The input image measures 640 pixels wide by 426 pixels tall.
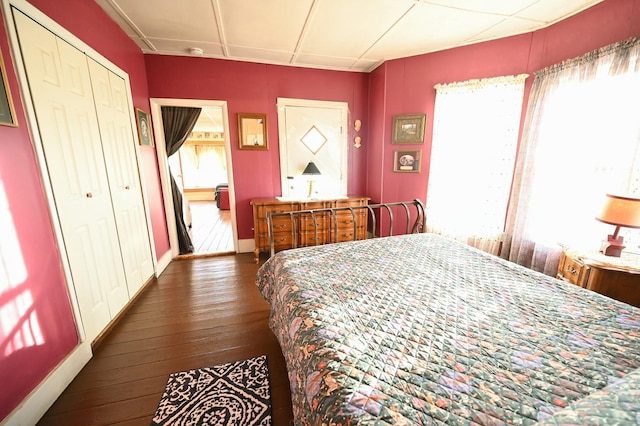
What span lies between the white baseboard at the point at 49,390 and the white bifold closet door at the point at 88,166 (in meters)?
0.15

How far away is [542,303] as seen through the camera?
1158 millimetres

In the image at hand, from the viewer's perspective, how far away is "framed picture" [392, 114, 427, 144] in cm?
326

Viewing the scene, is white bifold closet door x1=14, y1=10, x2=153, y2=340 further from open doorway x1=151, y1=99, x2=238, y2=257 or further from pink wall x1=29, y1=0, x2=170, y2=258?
open doorway x1=151, y1=99, x2=238, y2=257

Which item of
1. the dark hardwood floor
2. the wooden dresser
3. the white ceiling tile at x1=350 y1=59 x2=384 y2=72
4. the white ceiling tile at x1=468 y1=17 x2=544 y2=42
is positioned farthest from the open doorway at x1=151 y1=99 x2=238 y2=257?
the white ceiling tile at x1=468 y1=17 x2=544 y2=42

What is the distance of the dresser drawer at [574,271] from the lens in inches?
69.8

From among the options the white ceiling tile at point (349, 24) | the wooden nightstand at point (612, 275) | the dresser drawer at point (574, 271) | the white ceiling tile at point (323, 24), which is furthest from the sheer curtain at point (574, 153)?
the white ceiling tile at point (349, 24)

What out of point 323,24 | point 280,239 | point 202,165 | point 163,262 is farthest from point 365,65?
point 202,165

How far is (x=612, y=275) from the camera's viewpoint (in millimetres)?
1680

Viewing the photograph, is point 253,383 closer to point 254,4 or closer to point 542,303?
point 542,303

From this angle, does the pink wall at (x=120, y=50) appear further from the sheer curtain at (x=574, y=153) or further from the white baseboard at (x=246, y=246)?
the sheer curtain at (x=574, y=153)

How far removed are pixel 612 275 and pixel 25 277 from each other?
357 cm

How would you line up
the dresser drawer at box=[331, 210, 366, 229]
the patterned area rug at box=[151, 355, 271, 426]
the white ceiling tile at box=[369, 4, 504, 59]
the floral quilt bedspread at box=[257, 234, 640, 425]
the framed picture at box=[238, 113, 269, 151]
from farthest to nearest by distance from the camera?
1. the dresser drawer at box=[331, 210, 366, 229]
2. the framed picture at box=[238, 113, 269, 151]
3. the white ceiling tile at box=[369, 4, 504, 59]
4. the patterned area rug at box=[151, 355, 271, 426]
5. the floral quilt bedspread at box=[257, 234, 640, 425]

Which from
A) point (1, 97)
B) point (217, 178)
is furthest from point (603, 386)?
point (217, 178)

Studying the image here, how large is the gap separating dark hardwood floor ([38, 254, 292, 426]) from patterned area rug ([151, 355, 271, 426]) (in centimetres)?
5
